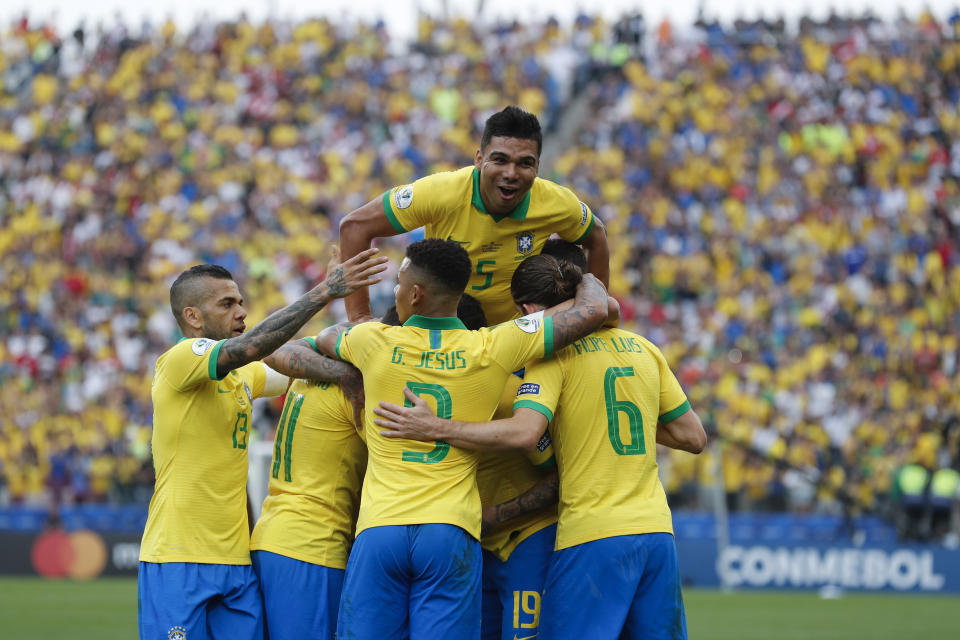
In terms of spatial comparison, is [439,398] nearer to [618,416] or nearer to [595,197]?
[618,416]

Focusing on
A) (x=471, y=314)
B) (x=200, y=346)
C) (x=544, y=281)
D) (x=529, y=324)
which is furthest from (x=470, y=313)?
(x=200, y=346)

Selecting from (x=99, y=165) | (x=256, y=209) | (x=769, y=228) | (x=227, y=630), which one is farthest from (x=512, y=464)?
(x=99, y=165)

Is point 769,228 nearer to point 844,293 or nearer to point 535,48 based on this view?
point 844,293

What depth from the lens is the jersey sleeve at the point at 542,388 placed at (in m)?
5.42

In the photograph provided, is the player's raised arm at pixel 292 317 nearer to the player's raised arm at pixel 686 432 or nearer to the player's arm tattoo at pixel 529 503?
the player's arm tattoo at pixel 529 503

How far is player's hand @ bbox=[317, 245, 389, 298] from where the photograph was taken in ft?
17.9

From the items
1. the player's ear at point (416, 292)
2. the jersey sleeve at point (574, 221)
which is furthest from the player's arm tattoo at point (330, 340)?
the jersey sleeve at point (574, 221)

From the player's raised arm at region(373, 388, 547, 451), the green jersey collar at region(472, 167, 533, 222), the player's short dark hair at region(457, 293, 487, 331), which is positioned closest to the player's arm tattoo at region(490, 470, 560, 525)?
the player's raised arm at region(373, 388, 547, 451)

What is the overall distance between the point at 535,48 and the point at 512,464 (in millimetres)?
22347

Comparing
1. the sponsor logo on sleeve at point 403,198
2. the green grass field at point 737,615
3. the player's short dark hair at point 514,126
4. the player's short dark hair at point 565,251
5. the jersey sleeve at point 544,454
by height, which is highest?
the player's short dark hair at point 514,126

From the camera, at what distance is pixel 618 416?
18.4 feet

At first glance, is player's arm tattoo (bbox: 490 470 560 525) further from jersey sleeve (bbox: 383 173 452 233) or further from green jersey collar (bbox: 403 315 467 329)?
jersey sleeve (bbox: 383 173 452 233)

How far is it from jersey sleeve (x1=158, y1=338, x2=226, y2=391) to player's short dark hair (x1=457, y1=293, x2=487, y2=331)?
117cm

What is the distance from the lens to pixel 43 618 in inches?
555
